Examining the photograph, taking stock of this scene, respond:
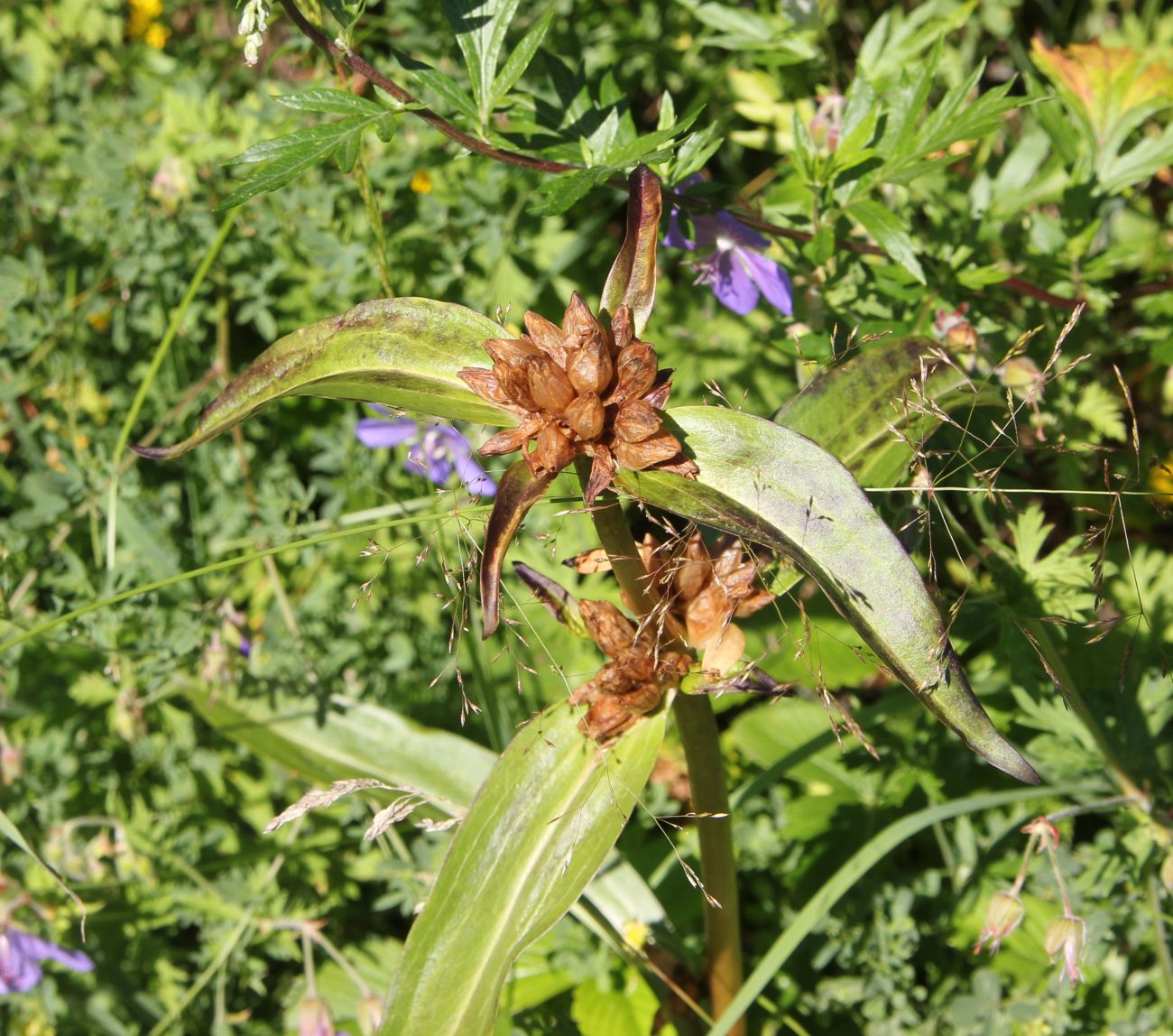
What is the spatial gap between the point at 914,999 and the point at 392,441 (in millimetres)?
1323

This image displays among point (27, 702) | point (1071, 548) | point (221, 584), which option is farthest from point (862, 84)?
point (27, 702)

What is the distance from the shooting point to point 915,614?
2.96 feet

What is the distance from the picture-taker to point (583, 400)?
93cm

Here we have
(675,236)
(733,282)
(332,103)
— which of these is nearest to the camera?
(332,103)

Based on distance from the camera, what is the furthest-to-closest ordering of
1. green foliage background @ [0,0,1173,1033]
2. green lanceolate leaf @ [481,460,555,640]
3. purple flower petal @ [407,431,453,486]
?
purple flower petal @ [407,431,453,486], green foliage background @ [0,0,1173,1033], green lanceolate leaf @ [481,460,555,640]

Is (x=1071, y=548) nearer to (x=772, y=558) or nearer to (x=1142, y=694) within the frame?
(x=1142, y=694)

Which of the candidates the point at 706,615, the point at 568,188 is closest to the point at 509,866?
the point at 706,615

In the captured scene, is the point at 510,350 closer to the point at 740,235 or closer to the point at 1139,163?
the point at 740,235

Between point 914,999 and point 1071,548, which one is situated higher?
point 1071,548

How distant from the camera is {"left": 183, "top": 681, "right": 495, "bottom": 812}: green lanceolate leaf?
1635 millimetres

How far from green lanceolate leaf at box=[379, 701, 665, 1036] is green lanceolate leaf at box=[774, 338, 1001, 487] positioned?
364 millimetres

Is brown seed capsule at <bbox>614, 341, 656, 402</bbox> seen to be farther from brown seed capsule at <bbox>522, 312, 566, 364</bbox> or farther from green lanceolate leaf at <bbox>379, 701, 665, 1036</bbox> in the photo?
Result: green lanceolate leaf at <bbox>379, 701, 665, 1036</bbox>

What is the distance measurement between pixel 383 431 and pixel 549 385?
1114 mm

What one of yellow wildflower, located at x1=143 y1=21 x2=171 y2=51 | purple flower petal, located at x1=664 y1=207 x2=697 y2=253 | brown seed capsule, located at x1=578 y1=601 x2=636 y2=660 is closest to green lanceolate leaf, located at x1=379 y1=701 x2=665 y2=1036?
brown seed capsule, located at x1=578 y1=601 x2=636 y2=660
